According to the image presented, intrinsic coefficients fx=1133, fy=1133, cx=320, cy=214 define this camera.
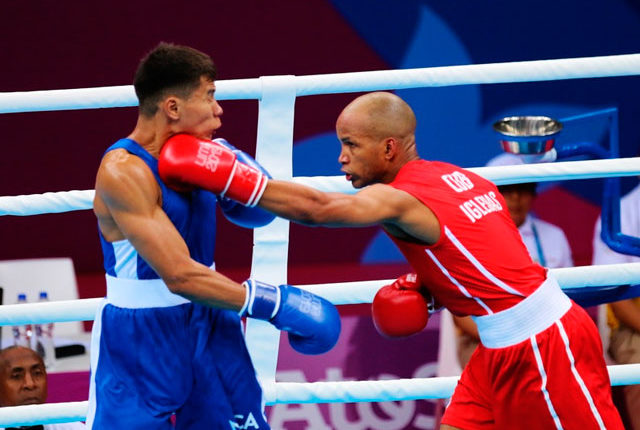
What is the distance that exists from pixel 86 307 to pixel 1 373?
127cm

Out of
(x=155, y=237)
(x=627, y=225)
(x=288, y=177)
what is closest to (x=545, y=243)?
(x=627, y=225)

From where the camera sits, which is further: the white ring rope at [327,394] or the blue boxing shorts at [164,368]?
the white ring rope at [327,394]

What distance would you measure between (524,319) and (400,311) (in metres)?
0.34

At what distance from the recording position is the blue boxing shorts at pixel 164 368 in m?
2.89

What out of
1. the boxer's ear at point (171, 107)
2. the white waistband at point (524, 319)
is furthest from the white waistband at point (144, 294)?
the white waistband at point (524, 319)

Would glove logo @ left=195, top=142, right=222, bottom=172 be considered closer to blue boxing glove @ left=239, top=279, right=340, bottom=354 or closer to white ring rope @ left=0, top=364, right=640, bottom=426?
blue boxing glove @ left=239, top=279, right=340, bottom=354

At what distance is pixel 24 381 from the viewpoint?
4.49 meters

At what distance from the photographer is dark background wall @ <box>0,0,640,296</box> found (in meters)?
6.14

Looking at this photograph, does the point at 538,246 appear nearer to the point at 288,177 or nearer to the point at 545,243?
the point at 545,243

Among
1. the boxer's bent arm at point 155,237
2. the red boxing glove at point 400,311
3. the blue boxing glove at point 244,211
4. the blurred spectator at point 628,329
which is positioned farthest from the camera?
the blurred spectator at point 628,329

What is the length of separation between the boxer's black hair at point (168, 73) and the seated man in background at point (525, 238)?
1905 millimetres

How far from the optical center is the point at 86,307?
348 centimetres

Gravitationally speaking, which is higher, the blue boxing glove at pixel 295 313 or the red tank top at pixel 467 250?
the red tank top at pixel 467 250

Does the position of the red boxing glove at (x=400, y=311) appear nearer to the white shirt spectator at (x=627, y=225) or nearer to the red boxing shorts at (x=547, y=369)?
the red boxing shorts at (x=547, y=369)
